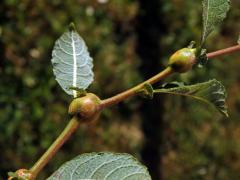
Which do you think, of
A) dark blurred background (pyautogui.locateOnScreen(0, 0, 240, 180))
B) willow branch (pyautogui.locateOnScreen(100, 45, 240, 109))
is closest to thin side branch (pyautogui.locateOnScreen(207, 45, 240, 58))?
willow branch (pyautogui.locateOnScreen(100, 45, 240, 109))

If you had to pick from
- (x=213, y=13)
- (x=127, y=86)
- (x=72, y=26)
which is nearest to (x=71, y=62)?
(x=72, y=26)

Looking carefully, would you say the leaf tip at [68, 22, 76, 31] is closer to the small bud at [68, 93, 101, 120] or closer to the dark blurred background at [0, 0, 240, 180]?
the small bud at [68, 93, 101, 120]

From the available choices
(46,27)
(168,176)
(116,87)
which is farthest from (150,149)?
(46,27)

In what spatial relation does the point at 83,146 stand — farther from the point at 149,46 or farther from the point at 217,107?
the point at 217,107

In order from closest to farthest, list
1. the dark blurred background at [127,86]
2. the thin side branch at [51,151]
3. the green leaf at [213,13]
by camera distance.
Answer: the thin side branch at [51,151], the green leaf at [213,13], the dark blurred background at [127,86]

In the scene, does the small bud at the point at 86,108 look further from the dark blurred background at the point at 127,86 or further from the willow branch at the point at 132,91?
the dark blurred background at the point at 127,86

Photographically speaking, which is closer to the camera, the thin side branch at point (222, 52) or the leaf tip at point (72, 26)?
the thin side branch at point (222, 52)

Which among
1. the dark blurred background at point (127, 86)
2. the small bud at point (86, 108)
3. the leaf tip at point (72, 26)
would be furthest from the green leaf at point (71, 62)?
the dark blurred background at point (127, 86)

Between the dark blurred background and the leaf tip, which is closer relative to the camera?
the leaf tip
